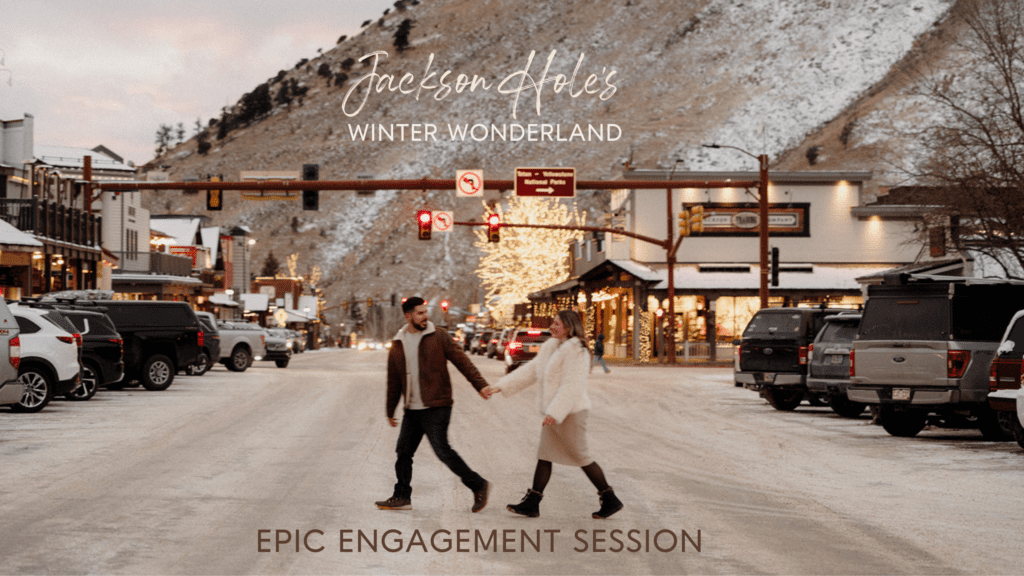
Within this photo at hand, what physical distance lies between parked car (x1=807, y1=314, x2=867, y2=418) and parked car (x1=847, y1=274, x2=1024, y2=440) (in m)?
2.88

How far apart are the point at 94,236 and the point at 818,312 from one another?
1288 inches

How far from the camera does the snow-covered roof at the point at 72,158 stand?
66769mm

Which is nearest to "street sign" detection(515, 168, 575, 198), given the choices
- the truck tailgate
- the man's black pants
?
the truck tailgate

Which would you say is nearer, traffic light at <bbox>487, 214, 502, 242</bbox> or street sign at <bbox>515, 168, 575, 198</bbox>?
street sign at <bbox>515, 168, 575, 198</bbox>

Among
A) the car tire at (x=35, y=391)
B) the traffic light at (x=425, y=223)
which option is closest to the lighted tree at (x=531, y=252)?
the traffic light at (x=425, y=223)

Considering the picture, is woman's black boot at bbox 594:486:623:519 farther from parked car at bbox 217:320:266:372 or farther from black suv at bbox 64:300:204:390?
parked car at bbox 217:320:266:372

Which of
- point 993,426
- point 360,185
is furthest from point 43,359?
point 993,426

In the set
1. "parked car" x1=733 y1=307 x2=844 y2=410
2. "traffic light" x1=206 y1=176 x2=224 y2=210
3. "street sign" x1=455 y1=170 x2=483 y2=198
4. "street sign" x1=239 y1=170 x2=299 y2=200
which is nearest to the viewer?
"parked car" x1=733 y1=307 x2=844 y2=410

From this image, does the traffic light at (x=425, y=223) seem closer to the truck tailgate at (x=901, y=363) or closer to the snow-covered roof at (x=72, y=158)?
the truck tailgate at (x=901, y=363)

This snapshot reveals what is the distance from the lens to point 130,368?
28500mm

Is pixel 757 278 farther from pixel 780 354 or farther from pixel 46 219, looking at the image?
pixel 780 354

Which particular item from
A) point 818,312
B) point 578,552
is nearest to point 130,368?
point 818,312

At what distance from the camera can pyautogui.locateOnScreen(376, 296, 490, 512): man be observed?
1011cm

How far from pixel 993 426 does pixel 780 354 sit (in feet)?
20.8
